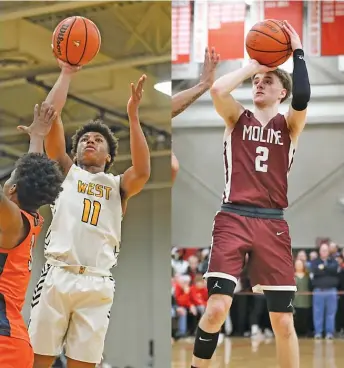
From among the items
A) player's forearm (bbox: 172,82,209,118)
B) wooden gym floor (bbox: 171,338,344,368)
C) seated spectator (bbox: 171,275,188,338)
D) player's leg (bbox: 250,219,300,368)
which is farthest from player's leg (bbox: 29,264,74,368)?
seated spectator (bbox: 171,275,188,338)

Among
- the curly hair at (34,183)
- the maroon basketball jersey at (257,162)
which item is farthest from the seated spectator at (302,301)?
the curly hair at (34,183)

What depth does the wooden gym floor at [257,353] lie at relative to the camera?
596 cm

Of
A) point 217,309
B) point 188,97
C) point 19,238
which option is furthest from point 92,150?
point 217,309

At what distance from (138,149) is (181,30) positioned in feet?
9.94

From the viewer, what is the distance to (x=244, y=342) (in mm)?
8289

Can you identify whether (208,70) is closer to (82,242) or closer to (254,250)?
(254,250)

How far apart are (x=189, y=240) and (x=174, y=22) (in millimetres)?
3062

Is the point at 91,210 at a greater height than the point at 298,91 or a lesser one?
lesser

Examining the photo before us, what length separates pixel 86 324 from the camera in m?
3.37

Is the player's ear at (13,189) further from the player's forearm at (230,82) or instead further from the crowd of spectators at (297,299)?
the crowd of spectators at (297,299)

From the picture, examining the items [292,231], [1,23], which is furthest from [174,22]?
[292,231]

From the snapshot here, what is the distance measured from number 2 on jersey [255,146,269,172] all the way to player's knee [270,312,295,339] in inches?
31.1

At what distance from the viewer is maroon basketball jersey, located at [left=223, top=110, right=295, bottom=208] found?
3664mm

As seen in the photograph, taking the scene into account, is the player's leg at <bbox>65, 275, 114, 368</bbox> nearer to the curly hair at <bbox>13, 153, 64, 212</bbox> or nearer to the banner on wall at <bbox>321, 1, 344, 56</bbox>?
the curly hair at <bbox>13, 153, 64, 212</bbox>
